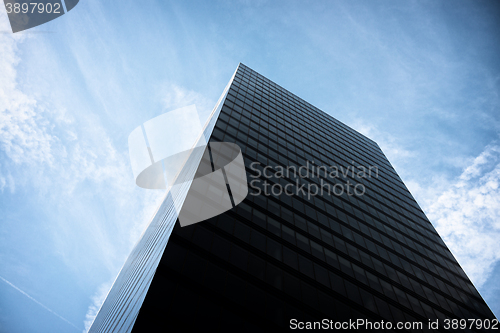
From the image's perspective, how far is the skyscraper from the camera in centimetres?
1309

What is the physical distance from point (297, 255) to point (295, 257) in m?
0.37

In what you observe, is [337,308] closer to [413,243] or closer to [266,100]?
[413,243]

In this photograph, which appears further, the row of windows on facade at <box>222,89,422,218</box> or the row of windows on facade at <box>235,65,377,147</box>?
the row of windows on facade at <box>235,65,377,147</box>

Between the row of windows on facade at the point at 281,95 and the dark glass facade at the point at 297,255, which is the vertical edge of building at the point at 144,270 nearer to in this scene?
the dark glass facade at the point at 297,255

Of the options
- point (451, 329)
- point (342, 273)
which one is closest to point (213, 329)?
point (342, 273)

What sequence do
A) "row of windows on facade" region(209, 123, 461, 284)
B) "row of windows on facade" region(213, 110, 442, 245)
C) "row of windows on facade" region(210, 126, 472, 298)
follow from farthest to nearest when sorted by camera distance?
"row of windows on facade" region(213, 110, 442, 245) → "row of windows on facade" region(210, 126, 472, 298) → "row of windows on facade" region(209, 123, 461, 284)

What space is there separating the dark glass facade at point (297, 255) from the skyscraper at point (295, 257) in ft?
0.27

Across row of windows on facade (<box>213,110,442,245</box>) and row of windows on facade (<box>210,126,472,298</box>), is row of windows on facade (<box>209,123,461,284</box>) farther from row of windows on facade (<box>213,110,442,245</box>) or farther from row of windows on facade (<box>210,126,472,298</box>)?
row of windows on facade (<box>213,110,442,245</box>)

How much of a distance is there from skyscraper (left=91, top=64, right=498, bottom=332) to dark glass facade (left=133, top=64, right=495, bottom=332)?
0.27ft

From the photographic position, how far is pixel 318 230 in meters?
23.1

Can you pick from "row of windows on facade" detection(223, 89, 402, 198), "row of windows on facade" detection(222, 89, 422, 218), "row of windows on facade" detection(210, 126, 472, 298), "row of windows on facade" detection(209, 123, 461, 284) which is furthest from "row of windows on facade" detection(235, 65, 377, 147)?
"row of windows on facade" detection(210, 126, 472, 298)

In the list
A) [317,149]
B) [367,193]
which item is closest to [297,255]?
[367,193]

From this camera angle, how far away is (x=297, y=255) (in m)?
19.1

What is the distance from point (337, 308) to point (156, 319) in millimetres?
11739
